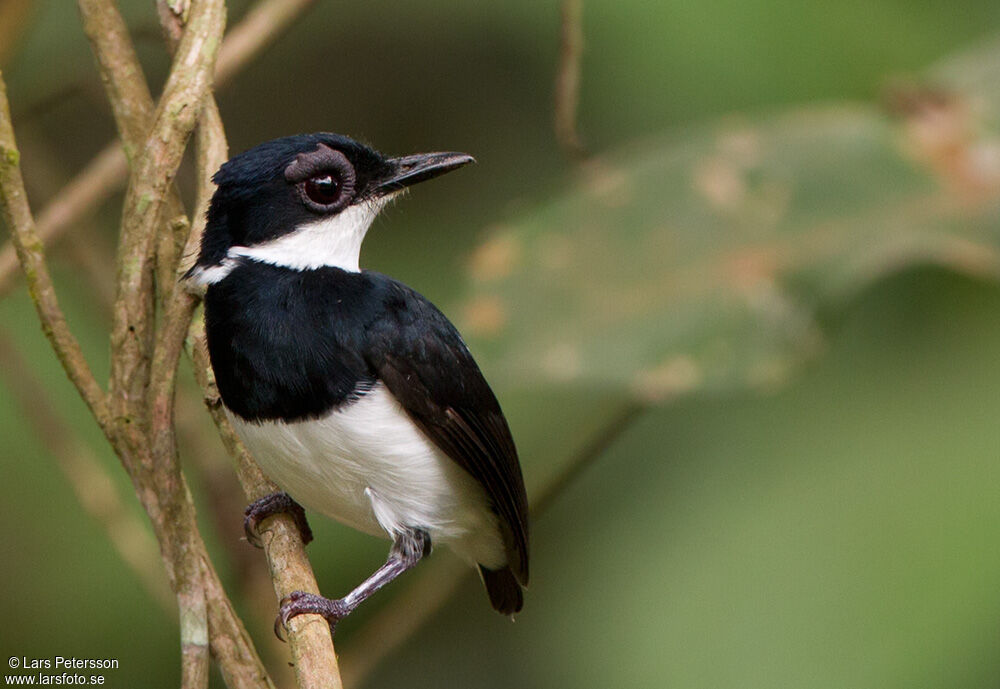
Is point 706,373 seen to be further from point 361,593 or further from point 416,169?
point 361,593

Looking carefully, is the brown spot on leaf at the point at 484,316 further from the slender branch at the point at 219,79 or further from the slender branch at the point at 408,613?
the slender branch at the point at 219,79

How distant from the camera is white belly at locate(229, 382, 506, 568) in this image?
2.38m

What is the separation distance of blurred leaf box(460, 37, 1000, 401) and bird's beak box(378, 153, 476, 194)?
410 millimetres

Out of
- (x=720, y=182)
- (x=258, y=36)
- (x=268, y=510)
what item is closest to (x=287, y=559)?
(x=268, y=510)

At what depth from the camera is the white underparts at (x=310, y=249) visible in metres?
2.45

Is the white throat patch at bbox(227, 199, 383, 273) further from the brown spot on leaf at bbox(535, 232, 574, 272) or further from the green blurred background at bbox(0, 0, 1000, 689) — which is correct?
the brown spot on leaf at bbox(535, 232, 574, 272)

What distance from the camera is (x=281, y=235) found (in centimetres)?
248

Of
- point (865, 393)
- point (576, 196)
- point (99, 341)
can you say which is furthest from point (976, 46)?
point (99, 341)

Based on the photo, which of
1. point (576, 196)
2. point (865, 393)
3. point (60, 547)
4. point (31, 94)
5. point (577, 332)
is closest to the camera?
point (577, 332)

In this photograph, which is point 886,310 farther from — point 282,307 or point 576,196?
point 282,307

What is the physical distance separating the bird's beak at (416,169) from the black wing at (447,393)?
0.21 m

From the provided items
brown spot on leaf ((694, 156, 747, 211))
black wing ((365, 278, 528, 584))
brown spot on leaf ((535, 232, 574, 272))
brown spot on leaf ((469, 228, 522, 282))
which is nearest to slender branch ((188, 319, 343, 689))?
black wing ((365, 278, 528, 584))

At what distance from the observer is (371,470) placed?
2.48 metres

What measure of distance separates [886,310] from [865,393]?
0.78ft
